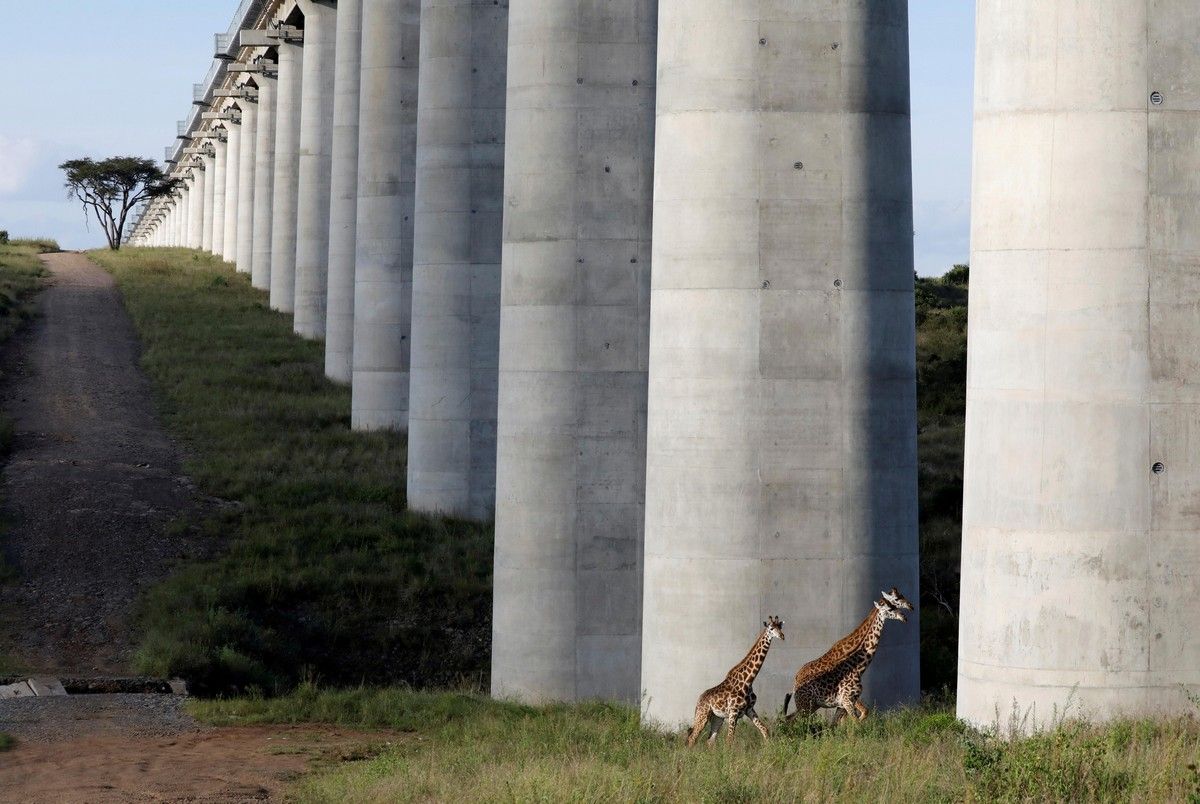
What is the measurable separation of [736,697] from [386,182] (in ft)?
88.9

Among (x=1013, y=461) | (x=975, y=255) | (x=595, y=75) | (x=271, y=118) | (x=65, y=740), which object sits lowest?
(x=65, y=740)

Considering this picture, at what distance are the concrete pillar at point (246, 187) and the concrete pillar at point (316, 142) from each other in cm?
2844

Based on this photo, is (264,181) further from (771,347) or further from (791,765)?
(791,765)

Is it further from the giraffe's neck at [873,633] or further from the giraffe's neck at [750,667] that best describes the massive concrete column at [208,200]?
the giraffe's neck at [873,633]

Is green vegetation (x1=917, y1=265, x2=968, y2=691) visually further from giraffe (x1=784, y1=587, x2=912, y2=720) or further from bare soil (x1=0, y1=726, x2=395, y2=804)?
bare soil (x1=0, y1=726, x2=395, y2=804)

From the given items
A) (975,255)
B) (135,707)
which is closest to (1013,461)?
(975,255)

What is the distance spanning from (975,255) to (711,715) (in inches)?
219

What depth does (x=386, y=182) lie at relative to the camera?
41469 mm

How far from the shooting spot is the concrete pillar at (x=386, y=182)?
135 feet

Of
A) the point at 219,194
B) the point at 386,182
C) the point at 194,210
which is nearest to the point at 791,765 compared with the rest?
the point at 386,182

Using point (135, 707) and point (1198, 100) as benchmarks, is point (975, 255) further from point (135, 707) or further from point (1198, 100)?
point (135, 707)

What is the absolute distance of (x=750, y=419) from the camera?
60.8 ft

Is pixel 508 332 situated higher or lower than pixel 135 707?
higher

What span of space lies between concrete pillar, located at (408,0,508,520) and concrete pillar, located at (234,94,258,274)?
55.0 m
